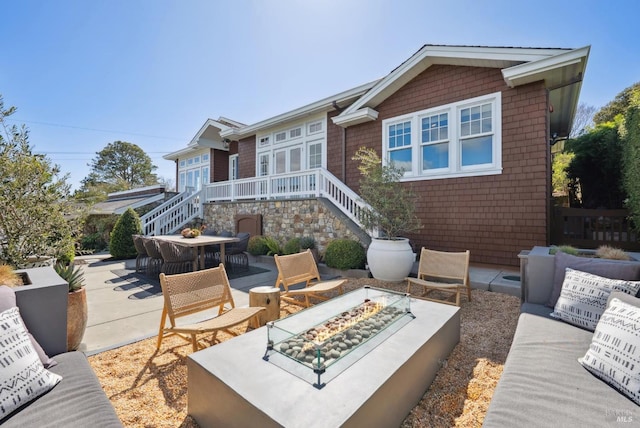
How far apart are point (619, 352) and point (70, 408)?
127 inches

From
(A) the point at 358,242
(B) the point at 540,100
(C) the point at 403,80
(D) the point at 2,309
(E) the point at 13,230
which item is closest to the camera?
(D) the point at 2,309

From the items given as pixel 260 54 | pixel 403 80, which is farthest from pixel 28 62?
pixel 403 80

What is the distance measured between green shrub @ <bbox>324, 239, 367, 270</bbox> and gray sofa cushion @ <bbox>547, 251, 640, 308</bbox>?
373 centimetres

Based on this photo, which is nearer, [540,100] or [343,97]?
[540,100]

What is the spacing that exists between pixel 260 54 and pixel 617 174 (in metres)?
10.5

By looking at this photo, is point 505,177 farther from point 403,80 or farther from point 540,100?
point 403,80

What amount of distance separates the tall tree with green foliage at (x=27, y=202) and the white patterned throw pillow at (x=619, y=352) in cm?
519

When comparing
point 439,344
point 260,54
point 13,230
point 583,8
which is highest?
point 260,54

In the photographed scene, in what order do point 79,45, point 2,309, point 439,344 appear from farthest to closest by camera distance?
1. point 79,45
2. point 439,344
3. point 2,309

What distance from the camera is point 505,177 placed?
6.43m

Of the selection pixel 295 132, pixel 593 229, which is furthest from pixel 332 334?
pixel 295 132

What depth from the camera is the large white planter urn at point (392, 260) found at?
18.5 feet

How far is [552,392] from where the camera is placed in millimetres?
1704

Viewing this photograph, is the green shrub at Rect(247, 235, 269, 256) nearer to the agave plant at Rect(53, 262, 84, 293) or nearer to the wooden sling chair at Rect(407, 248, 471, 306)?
the wooden sling chair at Rect(407, 248, 471, 306)
